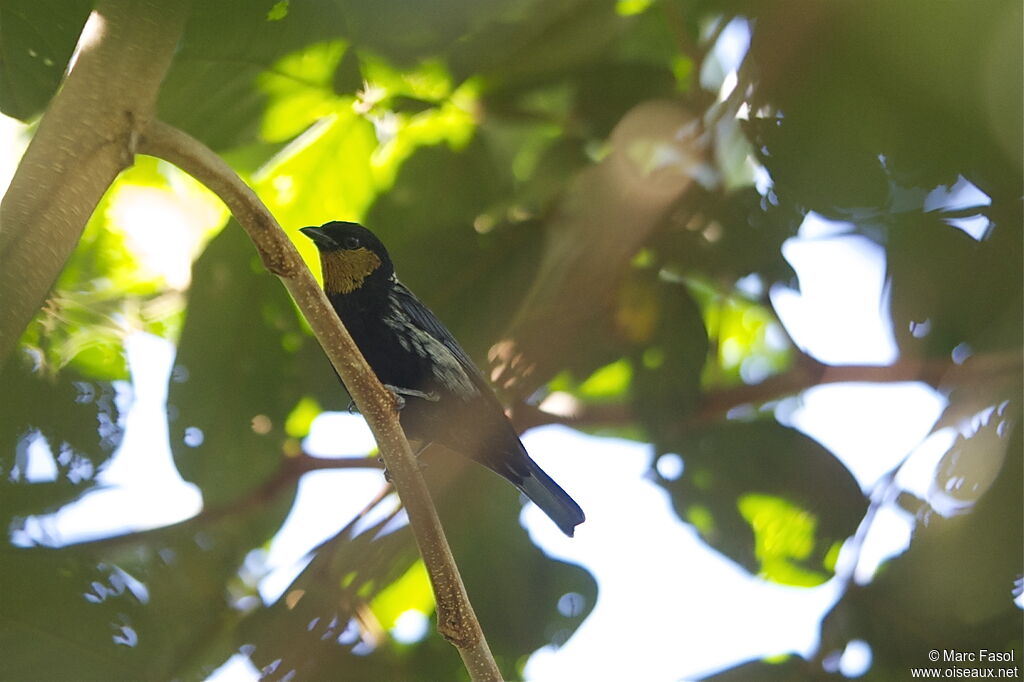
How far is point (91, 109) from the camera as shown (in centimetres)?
146

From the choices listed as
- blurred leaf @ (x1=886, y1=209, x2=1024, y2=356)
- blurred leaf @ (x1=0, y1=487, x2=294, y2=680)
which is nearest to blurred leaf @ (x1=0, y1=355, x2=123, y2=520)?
blurred leaf @ (x1=0, y1=487, x2=294, y2=680)

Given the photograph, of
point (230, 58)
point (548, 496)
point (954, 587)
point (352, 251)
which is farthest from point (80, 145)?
point (954, 587)

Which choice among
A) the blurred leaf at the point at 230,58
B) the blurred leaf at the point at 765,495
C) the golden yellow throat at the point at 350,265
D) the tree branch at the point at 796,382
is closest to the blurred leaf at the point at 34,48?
the blurred leaf at the point at 230,58

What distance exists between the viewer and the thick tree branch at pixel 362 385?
1496 millimetres

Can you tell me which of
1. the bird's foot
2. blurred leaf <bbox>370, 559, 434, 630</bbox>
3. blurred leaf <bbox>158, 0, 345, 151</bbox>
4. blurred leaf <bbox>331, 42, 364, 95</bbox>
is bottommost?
blurred leaf <bbox>370, 559, 434, 630</bbox>

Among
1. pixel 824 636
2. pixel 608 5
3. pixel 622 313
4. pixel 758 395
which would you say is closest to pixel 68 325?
pixel 622 313

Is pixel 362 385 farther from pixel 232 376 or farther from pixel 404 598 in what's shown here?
pixel 404 598

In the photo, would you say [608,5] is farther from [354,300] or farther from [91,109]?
[91,109]

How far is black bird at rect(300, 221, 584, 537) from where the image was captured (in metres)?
2.37

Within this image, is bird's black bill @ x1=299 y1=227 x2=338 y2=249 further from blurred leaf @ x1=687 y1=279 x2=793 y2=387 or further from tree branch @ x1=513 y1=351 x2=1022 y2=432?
blurred leaf @ x1=687 y1=279 x2=793 y2=387

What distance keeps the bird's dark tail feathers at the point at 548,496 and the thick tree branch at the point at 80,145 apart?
51.1 inches

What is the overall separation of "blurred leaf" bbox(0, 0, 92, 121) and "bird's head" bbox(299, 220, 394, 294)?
709 mm

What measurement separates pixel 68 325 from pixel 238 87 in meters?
0.73

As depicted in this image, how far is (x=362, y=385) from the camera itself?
168 centimetres
